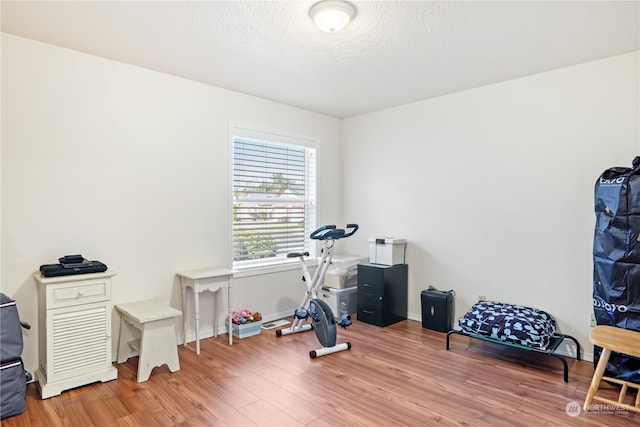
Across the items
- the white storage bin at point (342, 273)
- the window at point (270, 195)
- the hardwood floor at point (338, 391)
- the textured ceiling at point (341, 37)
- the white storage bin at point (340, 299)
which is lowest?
the hardwood floor at point (338, 391)

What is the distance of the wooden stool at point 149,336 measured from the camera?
2.82 m

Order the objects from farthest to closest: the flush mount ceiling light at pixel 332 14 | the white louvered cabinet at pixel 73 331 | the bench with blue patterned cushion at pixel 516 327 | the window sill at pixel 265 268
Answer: the window sill at pixel 265 268
the bench with blue patterned cushion at pixel 516 327
the white louvered cabinet at pixel 73 331
the flush mount ceiling light at pixel 332 14

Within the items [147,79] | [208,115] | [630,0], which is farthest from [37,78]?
[630,0]

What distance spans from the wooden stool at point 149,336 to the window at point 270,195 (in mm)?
1185

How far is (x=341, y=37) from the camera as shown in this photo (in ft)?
8.82

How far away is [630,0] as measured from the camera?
7.26 feet

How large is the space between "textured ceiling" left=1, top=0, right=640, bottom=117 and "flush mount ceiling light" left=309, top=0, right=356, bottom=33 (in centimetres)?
6

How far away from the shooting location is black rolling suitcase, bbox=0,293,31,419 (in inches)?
90.2

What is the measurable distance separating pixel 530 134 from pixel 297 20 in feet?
7.89

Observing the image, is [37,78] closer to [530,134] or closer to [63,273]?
[63,273]

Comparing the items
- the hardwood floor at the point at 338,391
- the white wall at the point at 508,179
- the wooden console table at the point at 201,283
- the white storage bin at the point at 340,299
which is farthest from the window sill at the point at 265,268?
the white wall at the point at 508,179

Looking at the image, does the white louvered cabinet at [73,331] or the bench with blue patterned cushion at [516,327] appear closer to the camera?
the white louvered cabinet at [73,331]

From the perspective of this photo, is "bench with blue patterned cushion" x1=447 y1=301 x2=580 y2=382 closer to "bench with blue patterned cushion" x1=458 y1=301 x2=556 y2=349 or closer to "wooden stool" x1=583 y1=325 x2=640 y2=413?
"bench with blue patterned cushion" x1=458 y1=301 x2=556 y2=349

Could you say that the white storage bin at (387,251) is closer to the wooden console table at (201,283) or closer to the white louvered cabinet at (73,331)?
the wooden console table at (201,283)
